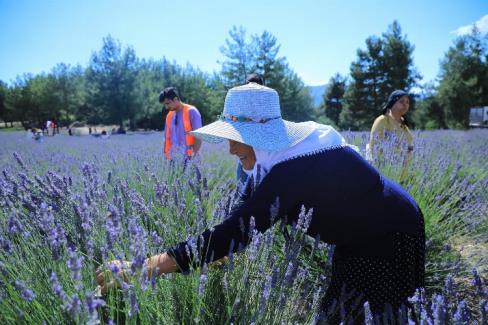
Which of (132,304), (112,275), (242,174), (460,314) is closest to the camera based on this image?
(132,304)

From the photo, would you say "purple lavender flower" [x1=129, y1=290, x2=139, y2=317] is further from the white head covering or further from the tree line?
the tree line

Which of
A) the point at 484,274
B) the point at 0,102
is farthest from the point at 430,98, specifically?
the point at 0,102

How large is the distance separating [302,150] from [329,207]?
0.24 meters

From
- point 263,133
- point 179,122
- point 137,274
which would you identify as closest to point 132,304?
point 137,274

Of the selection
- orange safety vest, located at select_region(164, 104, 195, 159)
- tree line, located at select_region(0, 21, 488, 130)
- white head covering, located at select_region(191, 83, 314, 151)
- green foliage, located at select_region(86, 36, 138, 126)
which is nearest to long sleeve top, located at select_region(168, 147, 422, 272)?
white head covering, located at select_region(191, 83, 314, 151)

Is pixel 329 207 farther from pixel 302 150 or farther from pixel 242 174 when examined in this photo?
pixel 242 174

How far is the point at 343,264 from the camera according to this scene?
159cm

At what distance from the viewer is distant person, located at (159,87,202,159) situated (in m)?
4.18

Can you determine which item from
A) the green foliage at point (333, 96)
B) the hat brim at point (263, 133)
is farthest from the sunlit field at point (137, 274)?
the green foliage at point (333, 96)

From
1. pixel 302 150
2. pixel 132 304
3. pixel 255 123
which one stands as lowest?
pixel 132 304

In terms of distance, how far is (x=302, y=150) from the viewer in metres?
1.34

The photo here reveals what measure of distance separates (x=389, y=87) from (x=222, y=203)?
29993mm

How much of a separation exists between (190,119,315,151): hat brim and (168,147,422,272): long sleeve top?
0.27 feet

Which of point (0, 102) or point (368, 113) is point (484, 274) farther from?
point (0, 102)
